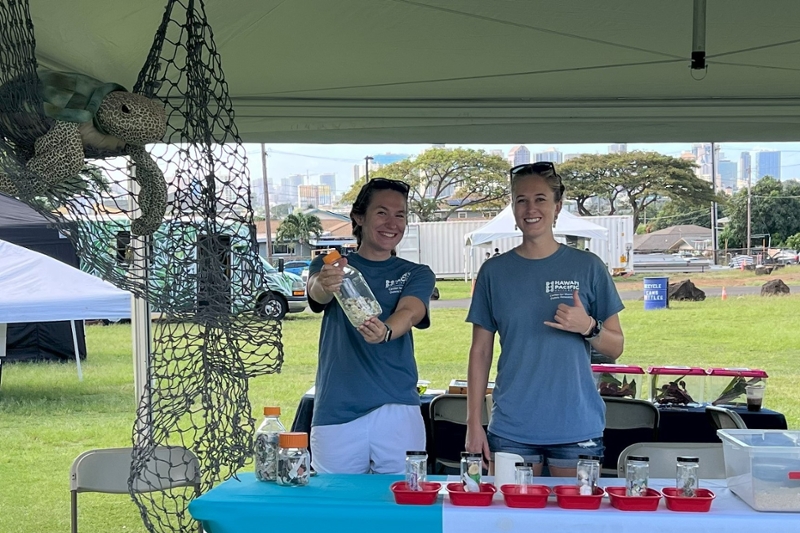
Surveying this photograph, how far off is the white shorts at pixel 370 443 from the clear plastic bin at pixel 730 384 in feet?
6.00

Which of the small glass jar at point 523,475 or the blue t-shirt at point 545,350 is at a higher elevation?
the blue t-shirt at point 545,350

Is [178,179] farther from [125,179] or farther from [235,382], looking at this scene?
[235,382]

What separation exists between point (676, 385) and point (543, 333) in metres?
1.67

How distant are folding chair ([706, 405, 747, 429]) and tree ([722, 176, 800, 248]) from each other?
23.9 m

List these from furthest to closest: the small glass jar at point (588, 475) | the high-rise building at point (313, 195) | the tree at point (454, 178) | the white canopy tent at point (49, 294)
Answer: the tree at point (454, 178) < the high-rise building at point (313, 195) < the white canopy tent at point (49, 294) < the small glass jar at point (588, 475)

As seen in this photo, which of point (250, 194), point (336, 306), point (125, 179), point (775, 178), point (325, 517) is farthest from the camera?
point (775, 178)

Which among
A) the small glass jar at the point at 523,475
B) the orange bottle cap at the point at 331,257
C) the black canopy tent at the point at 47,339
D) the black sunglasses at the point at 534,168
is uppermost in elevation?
the black sunglasses at the point at 534,168

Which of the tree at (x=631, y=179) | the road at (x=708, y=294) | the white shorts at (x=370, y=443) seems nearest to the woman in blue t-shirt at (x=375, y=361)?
the white shorts at (x=370, y=443)

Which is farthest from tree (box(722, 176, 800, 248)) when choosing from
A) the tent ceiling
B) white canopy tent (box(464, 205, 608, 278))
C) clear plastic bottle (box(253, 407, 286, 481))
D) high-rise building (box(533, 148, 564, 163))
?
clear plastic bottle (box(253, 407, 286, 481))

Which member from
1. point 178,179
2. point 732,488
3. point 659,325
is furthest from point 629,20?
point 659,325

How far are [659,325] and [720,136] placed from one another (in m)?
10.9

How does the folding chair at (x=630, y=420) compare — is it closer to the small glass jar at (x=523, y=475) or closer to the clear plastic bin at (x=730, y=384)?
the clear plastic bin at (x=730, y=384)

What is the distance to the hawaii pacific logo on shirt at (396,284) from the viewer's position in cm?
236

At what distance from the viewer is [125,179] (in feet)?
4.99
